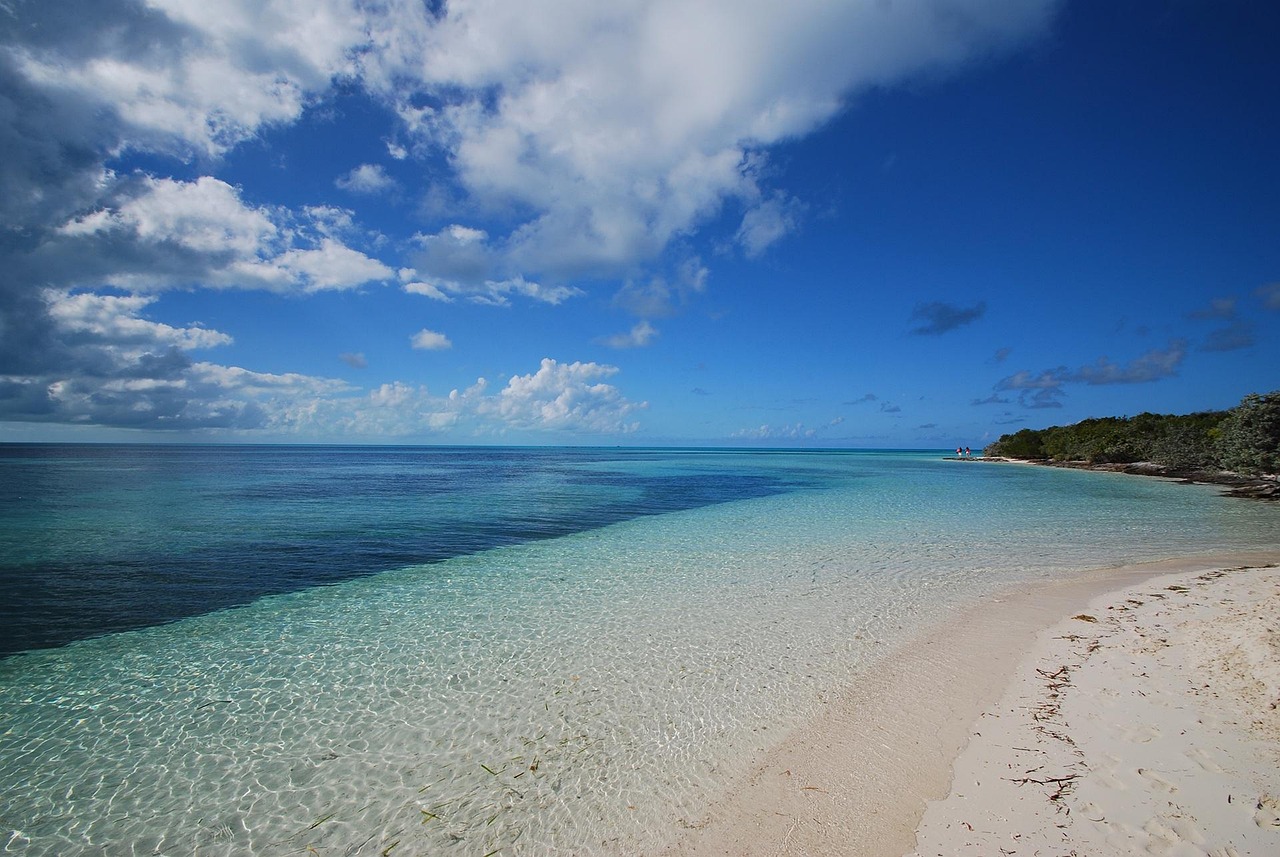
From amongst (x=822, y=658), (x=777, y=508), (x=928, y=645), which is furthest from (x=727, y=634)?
(x=777, y=508)

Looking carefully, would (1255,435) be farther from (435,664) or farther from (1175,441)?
(435,664)

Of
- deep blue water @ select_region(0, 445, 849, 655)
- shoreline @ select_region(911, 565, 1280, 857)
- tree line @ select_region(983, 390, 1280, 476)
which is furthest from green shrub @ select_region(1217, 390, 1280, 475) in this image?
shoreline @ select_region(911, 565, 1280, 857)

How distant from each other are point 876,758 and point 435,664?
21.5 feet

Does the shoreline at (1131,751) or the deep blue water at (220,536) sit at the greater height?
the shoreline at (1131,751)

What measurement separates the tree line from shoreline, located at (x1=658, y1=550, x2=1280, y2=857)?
4334 centimetres

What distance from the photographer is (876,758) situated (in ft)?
19.4

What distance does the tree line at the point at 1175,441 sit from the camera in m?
35.7

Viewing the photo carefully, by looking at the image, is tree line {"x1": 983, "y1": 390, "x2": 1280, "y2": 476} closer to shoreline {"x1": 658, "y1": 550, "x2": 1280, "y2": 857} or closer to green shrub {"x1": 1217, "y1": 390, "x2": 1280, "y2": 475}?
green shrub {"x1": 1217, "y1": 390, "x2": 1280, "y2": 475}

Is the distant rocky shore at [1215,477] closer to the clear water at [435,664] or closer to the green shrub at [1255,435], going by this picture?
the green shrub at [1255,435]

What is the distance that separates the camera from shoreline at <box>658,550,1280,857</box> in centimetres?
479

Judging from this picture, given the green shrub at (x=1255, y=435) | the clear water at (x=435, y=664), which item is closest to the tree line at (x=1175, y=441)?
the green shrub at (x=1255, y=435)

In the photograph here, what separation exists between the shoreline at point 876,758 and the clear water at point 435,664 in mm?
385

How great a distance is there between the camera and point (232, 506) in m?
28.1

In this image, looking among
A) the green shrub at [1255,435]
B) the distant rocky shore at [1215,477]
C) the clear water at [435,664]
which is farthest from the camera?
the green shrub at [1255,435]
